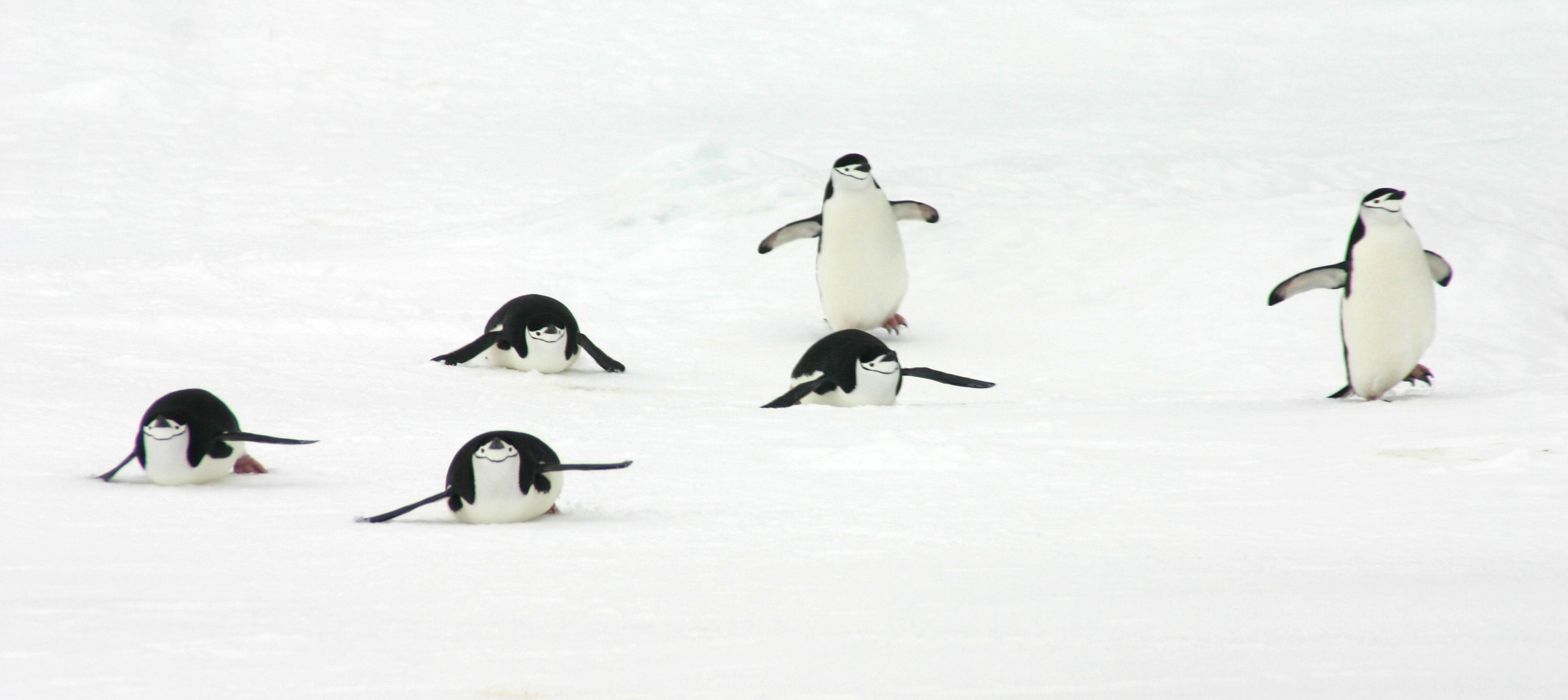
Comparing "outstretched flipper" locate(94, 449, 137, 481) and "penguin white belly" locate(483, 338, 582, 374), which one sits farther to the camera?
"penguin white belly" locate(483, 338, 582, 374)

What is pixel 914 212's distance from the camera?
630cm

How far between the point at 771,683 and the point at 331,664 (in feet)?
1.62

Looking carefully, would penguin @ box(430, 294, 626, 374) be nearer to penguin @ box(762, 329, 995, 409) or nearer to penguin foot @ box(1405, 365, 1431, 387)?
penguin @ box(762, 329, 995, 409)

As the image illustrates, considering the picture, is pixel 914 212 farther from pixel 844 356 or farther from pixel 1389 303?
pixel 1389 303

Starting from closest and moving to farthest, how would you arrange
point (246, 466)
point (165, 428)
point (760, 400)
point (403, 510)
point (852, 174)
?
point (403, 510) < point (165, 428) < point (246, 466) < point (760, 400) < point (852, 174)

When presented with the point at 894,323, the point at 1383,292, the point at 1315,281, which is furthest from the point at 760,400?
the point at 1383,292

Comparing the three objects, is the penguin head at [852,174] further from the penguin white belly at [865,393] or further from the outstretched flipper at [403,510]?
the outstretched flipper at [403,510]

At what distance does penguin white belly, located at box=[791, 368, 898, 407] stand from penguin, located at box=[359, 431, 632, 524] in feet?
5.49

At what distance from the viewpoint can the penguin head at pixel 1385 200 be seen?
4.09 meters

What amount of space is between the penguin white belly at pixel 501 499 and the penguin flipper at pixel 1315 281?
97.9 inches

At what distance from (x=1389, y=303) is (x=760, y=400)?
75.5 inches

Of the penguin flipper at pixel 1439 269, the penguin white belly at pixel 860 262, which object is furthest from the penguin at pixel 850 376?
the penguin white belly at pixel 860 262

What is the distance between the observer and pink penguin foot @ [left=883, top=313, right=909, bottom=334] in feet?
20.0

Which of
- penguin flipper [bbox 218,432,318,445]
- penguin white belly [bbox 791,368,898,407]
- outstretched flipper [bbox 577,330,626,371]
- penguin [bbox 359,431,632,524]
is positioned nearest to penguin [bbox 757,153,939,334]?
outstretched flipper [bbox 577,330,626,371]
